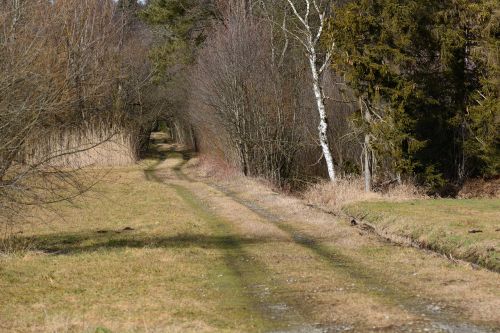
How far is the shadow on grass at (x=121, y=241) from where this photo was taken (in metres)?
13.7

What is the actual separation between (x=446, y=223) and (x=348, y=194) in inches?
292

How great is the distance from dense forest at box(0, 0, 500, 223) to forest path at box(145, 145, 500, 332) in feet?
13.2

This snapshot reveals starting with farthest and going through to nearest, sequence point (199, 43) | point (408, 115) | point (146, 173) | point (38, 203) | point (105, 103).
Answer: point (199, 43)
point (105, 103)
point (146, 173)
point (408, 115)
point (38, 203)

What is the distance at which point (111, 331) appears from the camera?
288 inches

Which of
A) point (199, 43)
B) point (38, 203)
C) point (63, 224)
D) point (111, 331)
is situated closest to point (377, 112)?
point (63, 224)

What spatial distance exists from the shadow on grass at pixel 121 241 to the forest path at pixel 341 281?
16 centimetres

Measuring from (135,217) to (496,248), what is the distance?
9933 millimetres

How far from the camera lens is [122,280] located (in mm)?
10523

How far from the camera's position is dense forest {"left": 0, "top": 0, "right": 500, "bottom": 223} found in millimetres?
12398

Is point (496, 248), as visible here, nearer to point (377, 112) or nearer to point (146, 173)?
point (377, 112)

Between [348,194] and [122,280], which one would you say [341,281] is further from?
[348,194]

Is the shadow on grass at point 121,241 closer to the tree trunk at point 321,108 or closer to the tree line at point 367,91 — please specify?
the tree line at point 367,91

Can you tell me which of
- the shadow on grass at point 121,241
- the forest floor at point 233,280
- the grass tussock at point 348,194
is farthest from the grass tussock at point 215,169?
the shadow on grass at point 121,241

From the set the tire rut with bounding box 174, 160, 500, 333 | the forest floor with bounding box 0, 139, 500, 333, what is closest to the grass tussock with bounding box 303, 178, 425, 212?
the forest floor with bounding box 0, 139, 500, 333
